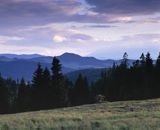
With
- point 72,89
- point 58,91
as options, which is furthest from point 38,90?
point 72,89

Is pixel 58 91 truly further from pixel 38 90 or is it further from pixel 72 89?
pixel 72 89

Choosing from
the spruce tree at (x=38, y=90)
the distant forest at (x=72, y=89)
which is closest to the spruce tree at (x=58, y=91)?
the distant forest at (x=72, y=89)

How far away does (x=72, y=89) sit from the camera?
314 feet

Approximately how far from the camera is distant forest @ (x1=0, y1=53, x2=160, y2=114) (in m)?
84.6

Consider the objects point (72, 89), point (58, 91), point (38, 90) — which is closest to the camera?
point (58, 91)

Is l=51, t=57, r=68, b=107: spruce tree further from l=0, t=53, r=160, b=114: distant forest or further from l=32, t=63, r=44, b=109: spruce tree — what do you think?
l=32, t=63, r=44, b=109: spruce tree

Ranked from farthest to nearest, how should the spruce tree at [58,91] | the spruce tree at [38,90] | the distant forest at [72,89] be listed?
the spruce tree at [38,90] < the distant forest at [72,89] < the spruce tree at [58,91]

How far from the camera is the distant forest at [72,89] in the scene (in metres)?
84.6

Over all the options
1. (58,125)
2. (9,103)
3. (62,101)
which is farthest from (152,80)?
(58,125)

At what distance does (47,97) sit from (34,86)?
4141 mm

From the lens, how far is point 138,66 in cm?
10244

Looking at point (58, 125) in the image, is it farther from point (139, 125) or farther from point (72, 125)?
point (139, 125)

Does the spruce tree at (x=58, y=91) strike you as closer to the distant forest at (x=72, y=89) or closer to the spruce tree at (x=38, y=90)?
the distant forest at (x=72, y=89)

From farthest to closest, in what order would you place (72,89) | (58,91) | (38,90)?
(72,89) < (38,90) < (58,91)
